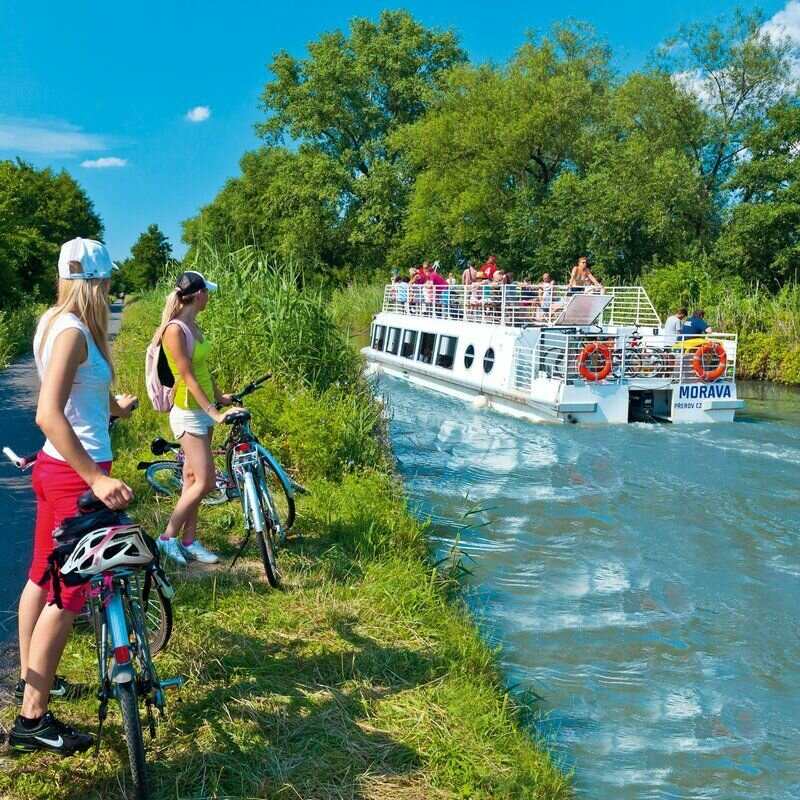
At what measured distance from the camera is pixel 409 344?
949 inches

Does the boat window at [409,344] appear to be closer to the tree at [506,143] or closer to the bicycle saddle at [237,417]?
the tree at [506,143]

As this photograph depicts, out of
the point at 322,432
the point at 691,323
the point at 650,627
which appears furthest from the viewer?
the point at 691,323

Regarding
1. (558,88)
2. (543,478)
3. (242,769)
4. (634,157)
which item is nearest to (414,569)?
(242,769)

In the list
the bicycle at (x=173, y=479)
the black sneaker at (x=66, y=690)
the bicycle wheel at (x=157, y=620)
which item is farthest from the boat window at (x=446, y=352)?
the black sneaker at (x=66, y=690)

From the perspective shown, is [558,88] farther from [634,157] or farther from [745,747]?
[745,747]

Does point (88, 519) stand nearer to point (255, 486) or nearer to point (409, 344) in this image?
point (255, 486)

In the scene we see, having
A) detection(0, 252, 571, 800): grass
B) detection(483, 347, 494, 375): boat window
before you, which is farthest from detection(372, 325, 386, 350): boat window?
detection(0, 252, 571, 800): grass

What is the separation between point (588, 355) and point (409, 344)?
9129 millimetres

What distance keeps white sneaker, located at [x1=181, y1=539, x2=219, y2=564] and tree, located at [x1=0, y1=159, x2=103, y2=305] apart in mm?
17744

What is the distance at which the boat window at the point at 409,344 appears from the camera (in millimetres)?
23625

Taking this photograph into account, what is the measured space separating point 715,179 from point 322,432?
111 ft

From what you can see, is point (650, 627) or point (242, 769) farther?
point (650, 627)

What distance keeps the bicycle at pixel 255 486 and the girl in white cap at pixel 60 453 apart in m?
2.00

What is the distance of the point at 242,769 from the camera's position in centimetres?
354
